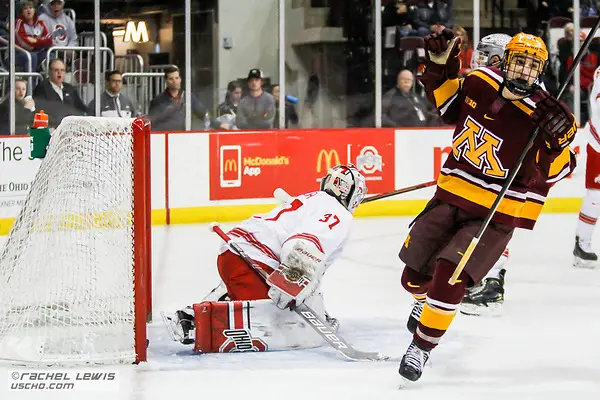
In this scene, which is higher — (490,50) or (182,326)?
(490,50)

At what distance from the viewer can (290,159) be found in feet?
29.0

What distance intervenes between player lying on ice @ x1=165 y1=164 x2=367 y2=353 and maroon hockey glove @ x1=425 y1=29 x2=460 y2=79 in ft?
2.16

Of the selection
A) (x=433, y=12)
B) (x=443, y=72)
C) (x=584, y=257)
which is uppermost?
(x=433, y=12)

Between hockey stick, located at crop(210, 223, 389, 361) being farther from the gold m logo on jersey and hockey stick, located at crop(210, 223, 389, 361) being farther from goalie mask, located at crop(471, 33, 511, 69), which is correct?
goalie mask, located at crop(471, 33, 511, 69)

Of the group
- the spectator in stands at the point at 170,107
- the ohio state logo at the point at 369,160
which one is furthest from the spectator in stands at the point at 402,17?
the spectator in stands at the point at 170,107

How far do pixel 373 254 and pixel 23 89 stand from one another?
2.96 meters

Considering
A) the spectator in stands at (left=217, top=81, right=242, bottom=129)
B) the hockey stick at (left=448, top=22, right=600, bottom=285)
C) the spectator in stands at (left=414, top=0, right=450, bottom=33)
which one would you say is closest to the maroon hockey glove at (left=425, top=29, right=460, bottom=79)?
the hockey stick at (left=448, top=22, right=600, bottom=285)

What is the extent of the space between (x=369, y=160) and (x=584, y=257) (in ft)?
9.09

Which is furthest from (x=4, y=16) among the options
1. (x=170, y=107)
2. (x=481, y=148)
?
(x=481, y=148)

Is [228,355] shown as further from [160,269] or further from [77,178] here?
[160,269]

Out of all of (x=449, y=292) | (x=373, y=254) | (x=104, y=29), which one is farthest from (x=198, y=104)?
(x=449, y=292)

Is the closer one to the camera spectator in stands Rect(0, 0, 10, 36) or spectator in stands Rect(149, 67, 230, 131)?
spectator in stands Rect(0, 0, 10, 36)

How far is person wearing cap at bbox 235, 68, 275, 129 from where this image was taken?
911 cm

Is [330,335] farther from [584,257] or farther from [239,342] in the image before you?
[584,257]
